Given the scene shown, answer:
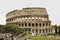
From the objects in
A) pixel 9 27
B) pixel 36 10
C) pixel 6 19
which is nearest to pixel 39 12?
pixel 36 10

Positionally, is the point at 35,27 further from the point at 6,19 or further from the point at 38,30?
the point at 6,19

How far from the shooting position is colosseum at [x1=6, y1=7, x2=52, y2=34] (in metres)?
107

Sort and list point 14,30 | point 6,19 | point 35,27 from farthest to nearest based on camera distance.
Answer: point 6,19 → point 35,27 → point 14,30

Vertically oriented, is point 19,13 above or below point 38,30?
above

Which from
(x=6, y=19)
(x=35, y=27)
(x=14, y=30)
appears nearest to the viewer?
(x=14, y=30)

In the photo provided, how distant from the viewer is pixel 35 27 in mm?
107438

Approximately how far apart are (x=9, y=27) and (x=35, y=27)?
30302 millimetres

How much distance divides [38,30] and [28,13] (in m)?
9.55

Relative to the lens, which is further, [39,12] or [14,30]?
[39,12]

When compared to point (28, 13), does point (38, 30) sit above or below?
below

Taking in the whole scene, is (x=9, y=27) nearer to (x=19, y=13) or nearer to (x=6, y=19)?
(x=19, y=13)

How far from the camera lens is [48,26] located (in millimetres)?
107750

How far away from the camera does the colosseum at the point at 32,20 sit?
107 metres

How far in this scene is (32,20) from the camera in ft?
358
